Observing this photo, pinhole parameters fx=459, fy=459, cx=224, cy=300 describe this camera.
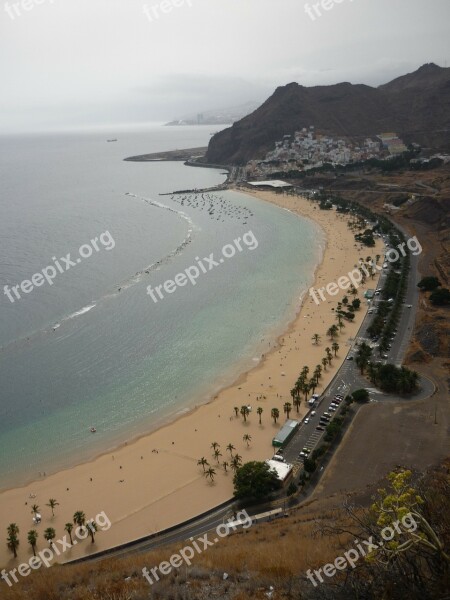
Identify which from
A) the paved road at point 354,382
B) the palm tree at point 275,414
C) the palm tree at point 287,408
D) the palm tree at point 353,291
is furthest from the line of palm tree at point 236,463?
the palm tree at point 353,291

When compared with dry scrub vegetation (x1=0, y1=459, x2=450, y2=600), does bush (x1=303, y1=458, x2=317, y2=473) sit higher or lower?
lower

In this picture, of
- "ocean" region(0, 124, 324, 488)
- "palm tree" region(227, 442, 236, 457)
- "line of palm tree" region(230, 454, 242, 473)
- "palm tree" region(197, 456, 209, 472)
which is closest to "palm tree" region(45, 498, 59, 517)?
"ocean" region(0, 124, 324, 488)

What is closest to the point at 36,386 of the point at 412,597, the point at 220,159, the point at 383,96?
the point at 412,597

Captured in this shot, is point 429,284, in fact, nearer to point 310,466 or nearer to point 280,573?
point 310,466

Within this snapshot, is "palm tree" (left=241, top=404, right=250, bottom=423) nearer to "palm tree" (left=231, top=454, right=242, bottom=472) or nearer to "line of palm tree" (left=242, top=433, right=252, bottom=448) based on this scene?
"line of palm tree" (left=242, top=433, right=252, bottom=448)

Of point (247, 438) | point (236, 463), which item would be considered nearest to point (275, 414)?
point (247, 438)

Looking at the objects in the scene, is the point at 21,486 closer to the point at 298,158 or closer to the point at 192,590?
the point at 192,590
